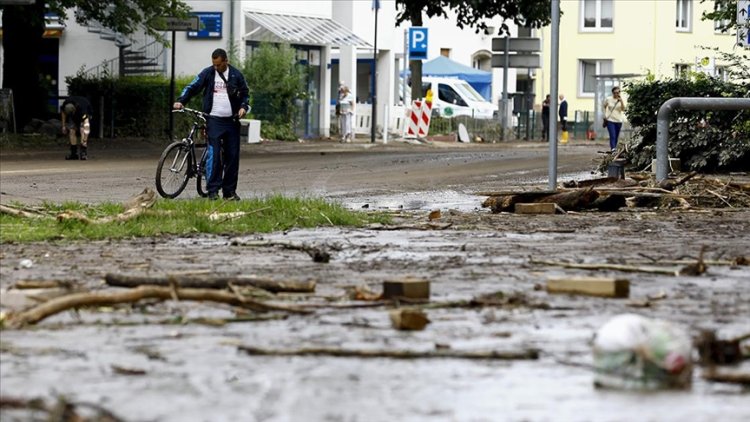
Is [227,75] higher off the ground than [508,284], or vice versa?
[227,75]

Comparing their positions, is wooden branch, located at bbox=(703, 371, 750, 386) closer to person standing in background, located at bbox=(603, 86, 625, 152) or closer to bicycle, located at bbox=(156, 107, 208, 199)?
bicycle, located at bbox=(156, 107, 208, 199)

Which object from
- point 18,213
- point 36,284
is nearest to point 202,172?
point 18,213

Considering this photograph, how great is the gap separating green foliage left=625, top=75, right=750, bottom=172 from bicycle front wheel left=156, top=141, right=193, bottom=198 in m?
7.16

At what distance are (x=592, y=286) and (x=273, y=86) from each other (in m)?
40.1

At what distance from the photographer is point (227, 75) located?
1858cm

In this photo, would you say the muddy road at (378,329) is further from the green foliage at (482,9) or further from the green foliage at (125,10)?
the green foliage at (482,9)

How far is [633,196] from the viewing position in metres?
16.4

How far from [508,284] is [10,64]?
108 ft

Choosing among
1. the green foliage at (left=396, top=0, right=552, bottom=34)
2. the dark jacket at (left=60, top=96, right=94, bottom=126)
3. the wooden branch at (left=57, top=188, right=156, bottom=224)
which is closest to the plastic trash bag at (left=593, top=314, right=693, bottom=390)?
the wooden branch at (left=57, top=188, right=156, bottom=224)

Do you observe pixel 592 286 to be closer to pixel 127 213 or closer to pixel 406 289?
pixel 406 289

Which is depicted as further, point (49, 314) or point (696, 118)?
point (696, 118)

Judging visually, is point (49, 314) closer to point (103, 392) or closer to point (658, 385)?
point (103, 392)

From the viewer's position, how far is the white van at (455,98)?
63.4m

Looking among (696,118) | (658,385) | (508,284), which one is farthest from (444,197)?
(658,385)
